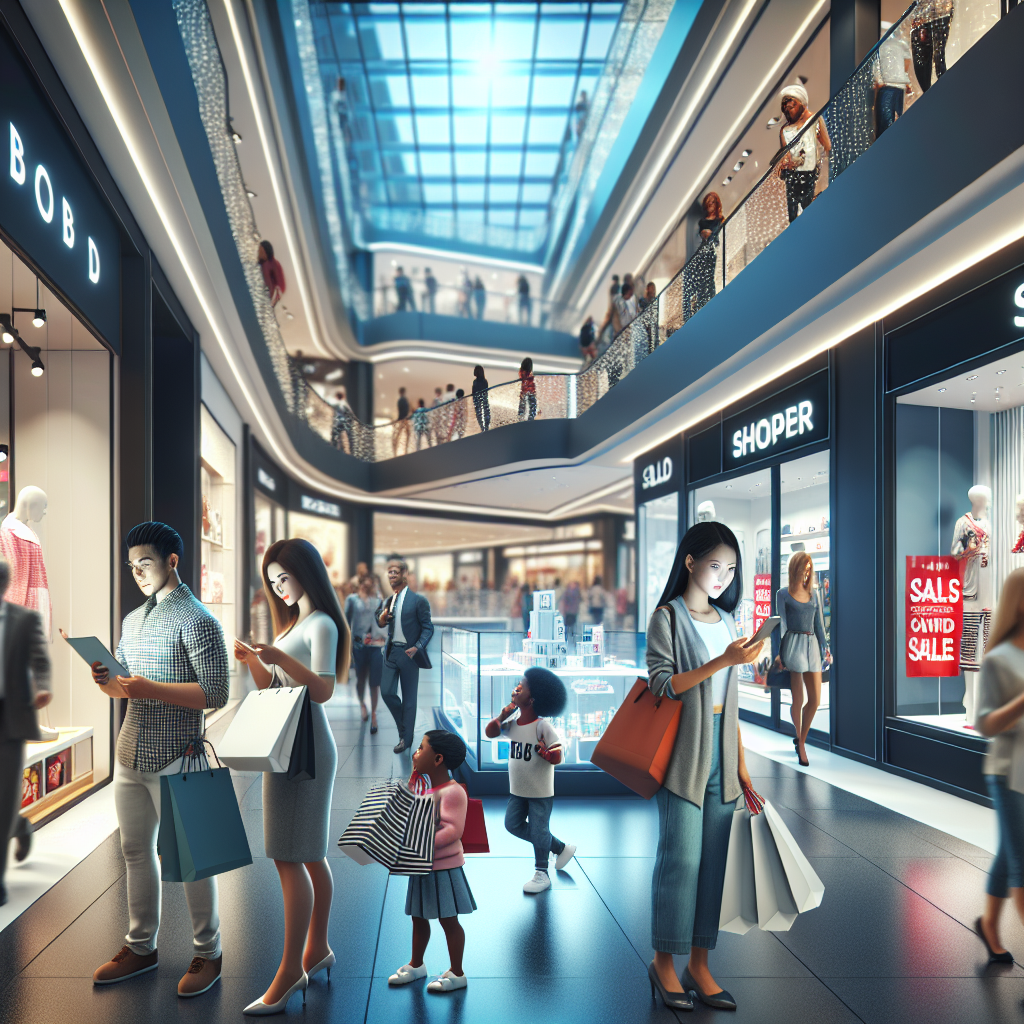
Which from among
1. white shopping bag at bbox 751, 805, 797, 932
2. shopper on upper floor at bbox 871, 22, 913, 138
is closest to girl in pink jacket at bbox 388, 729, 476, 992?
white shopping bag at bbox 751, 805, 797, 932

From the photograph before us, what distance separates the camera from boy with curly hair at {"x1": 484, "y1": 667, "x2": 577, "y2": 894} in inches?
165

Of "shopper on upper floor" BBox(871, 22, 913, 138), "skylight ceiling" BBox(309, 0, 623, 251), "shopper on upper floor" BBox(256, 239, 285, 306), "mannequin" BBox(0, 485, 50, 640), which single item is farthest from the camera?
"skylight ceiling" BBox(309, 0, 623, 251)

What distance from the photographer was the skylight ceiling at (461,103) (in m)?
18.6

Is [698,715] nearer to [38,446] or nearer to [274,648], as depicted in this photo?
[274,648]

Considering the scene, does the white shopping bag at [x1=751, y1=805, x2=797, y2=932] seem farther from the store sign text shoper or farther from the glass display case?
the store sign text shoper

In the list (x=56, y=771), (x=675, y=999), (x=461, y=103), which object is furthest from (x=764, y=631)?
(x=461, y=103)

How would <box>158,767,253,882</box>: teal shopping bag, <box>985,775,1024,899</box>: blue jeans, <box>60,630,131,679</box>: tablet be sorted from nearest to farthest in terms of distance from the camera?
<box>60,630,131,679</box>: tablet < <box>158,767,253,882</box>: teal shopping bag < <box>985,775,1024,899</box>: blue jeans

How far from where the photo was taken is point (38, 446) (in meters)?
5.95

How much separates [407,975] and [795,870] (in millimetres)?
1490

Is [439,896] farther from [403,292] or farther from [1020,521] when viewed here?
[403,292]

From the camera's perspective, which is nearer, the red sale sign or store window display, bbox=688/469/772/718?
the red sale sign

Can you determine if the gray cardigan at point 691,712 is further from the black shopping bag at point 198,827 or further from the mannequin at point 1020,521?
the mannequin at point 1020,521

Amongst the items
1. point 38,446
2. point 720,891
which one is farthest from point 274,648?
point 38,446

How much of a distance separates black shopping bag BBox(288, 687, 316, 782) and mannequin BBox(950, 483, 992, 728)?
6026 millimetres
